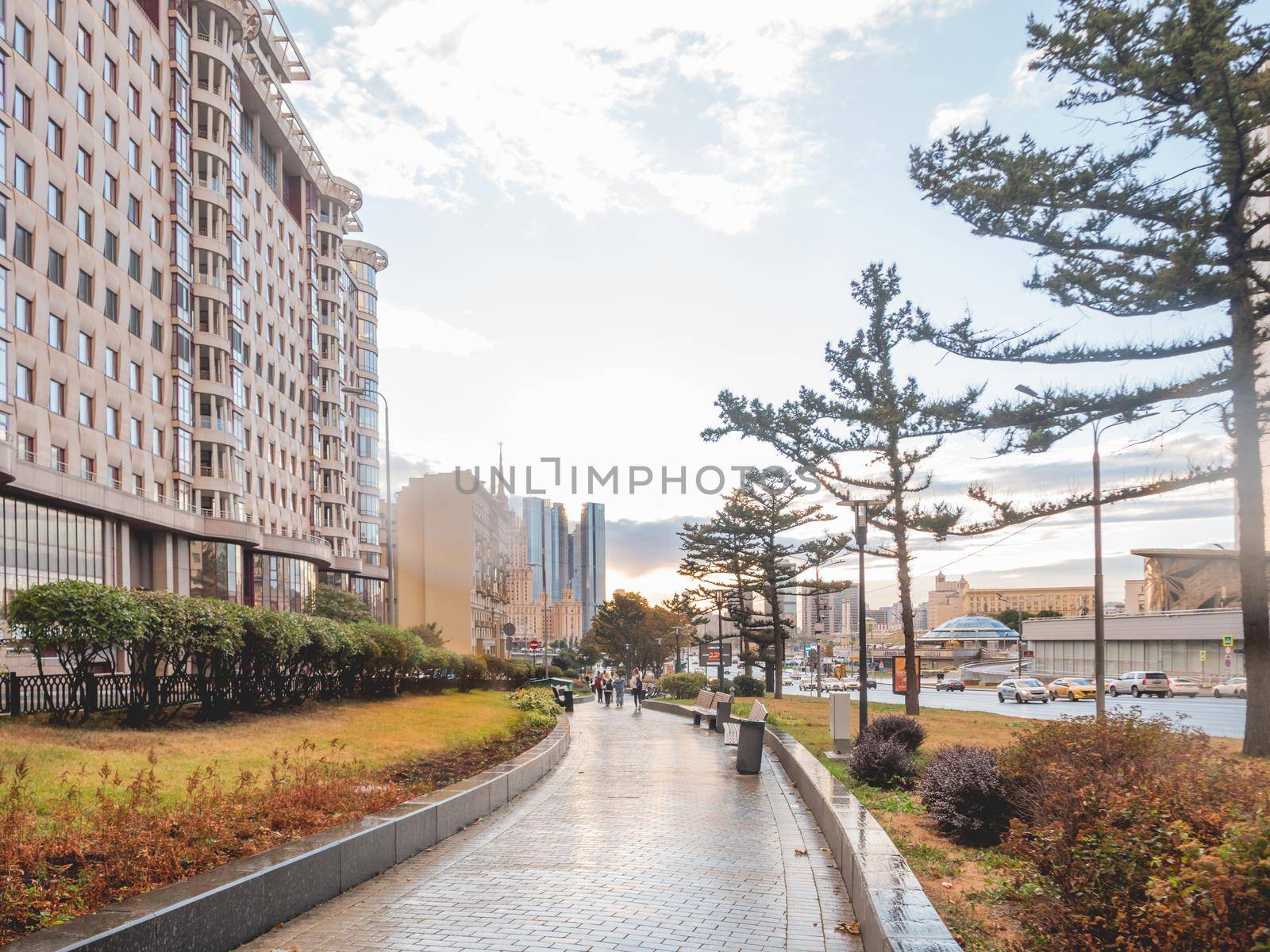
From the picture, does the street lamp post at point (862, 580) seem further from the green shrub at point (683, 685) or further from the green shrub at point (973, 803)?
the green shrub at point (683, 685)

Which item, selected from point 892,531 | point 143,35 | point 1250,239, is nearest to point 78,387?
point 143,35

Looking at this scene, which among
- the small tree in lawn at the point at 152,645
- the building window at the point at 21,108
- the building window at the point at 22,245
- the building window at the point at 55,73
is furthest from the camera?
the building window at the point at 55,73

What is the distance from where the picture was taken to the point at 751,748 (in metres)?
17.5

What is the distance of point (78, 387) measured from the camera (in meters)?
38.4

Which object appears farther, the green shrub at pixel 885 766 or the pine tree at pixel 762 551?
the pine tree at pixel 762 551

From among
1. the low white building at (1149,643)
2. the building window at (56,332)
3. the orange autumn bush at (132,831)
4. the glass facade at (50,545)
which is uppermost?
the building window at (56,332)

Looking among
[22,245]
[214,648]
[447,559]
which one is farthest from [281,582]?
[447,559]

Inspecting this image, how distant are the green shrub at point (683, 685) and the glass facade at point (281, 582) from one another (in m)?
20.9

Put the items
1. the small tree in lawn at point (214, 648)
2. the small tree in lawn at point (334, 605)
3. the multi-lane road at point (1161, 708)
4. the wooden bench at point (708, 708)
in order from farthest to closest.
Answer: the small tree in lawn at point (334, 605) < the multi-lane road at point (1161, 708) < the wooden bench at point (708, 708) < the small tree in lawn at point (214, 648)

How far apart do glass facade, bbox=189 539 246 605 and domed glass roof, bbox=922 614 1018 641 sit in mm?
107869

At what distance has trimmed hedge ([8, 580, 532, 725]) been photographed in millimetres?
16484

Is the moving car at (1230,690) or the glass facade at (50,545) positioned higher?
the glass facade at (50,545)

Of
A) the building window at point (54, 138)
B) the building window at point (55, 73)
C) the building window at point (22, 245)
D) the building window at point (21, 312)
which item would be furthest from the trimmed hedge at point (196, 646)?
the building window at point (55, 73)

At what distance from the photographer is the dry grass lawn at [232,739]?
12.7 m
